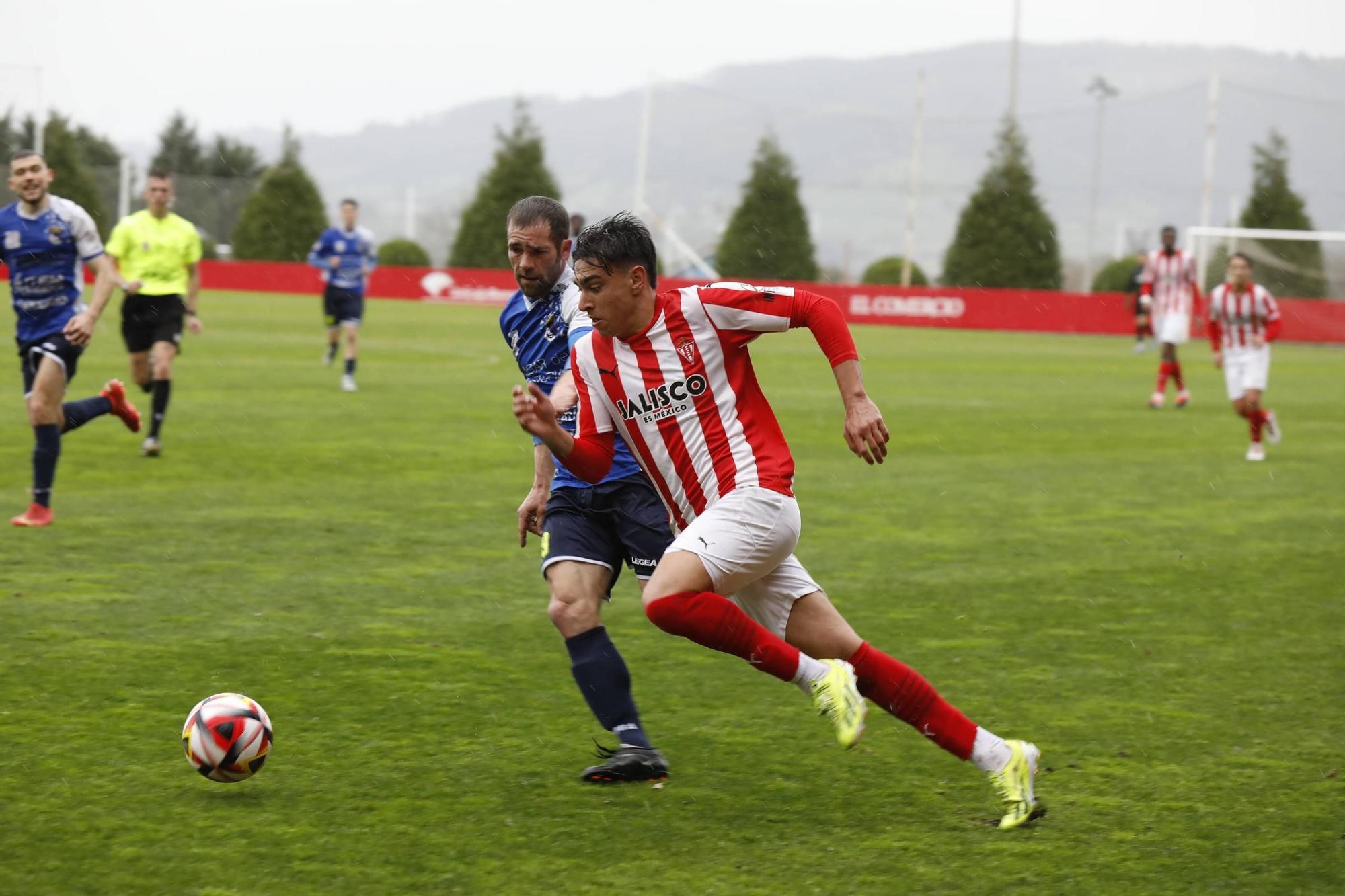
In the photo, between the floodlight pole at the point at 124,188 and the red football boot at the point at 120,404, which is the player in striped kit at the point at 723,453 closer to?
the red football boot at the point at 120,404

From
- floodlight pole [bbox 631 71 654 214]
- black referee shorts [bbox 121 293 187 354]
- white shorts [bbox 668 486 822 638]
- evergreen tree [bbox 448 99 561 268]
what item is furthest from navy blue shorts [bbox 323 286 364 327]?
floodlight pole [bbox 631 71 654 214]

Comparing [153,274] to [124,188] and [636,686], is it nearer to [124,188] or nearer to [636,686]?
[636,686]

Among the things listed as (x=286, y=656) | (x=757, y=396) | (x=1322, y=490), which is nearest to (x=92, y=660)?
(x=286, y=656)

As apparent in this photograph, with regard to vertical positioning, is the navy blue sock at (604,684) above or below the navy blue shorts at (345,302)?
below

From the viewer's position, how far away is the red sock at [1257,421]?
15578 millimetres

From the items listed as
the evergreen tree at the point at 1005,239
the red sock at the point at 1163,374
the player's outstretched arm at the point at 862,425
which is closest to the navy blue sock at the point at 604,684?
the player's outstretched arm at the point at 862,425

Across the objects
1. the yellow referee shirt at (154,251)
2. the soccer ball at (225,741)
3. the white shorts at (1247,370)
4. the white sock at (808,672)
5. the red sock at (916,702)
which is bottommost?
the soccer ball at (225,741)

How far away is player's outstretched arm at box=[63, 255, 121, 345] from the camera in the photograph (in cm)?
924

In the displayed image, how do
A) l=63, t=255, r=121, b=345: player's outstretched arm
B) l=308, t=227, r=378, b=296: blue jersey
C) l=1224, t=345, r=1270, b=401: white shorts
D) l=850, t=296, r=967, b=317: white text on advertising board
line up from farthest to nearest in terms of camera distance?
l=850, t=296, r=967, b=317: white text on advertising board
l=308, t=227, r=378, b=296: blue jersey
l=1224, t=345, r=1270, b=401: white shorts
l=63, t=255, r=121, b=345: player's outstretched arm

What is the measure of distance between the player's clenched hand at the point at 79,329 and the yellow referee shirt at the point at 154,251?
4201 mm

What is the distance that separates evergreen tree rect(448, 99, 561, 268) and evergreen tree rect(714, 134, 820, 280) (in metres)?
6.60

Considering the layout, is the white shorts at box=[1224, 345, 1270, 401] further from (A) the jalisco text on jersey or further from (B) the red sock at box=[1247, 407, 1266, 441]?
(A) the jalisco text on jersey

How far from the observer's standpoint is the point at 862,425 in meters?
4.52

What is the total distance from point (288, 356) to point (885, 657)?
20589 millimetres
